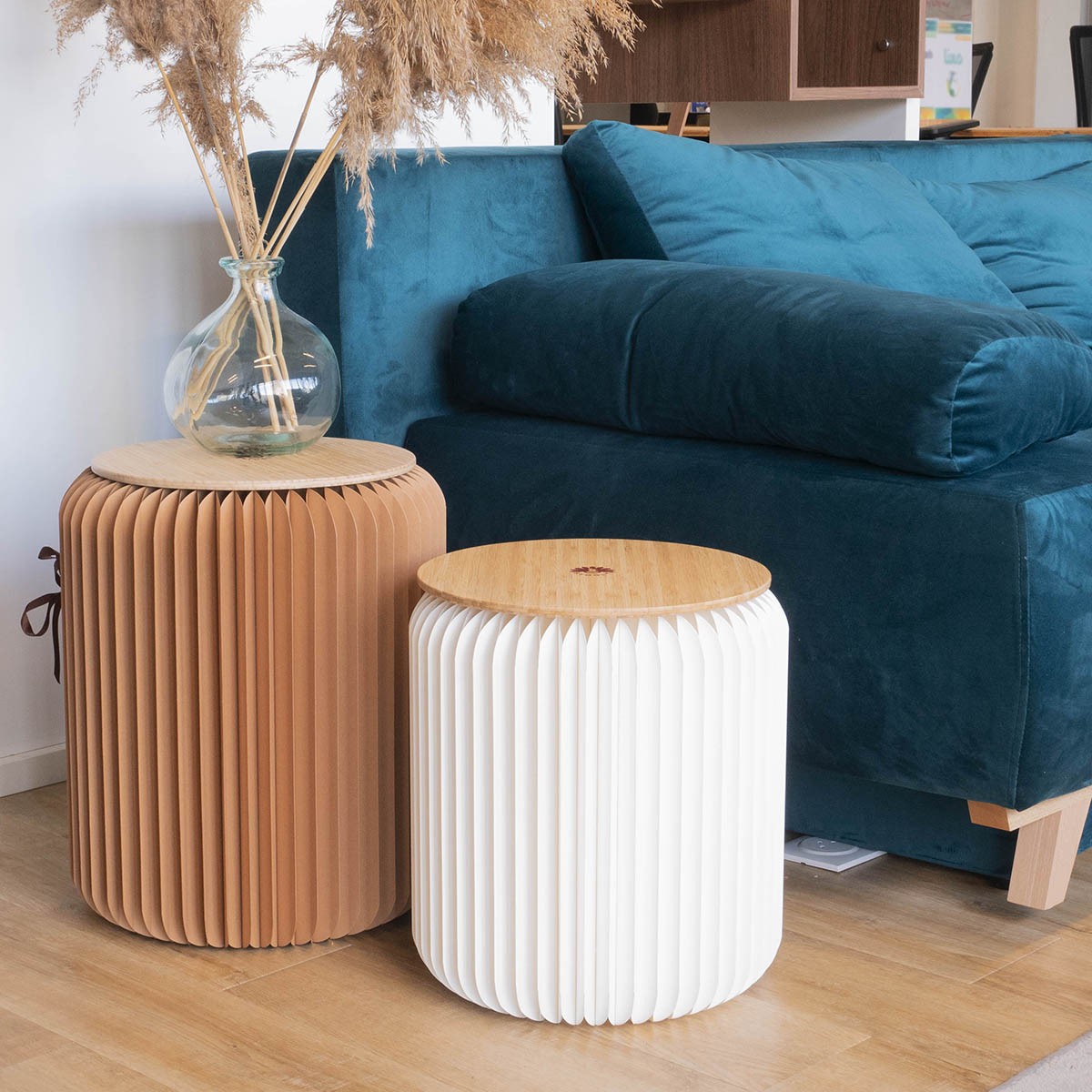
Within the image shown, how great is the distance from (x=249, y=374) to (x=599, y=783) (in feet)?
1.98

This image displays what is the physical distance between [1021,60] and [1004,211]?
7.68 meters

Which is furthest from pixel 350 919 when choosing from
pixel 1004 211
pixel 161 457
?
pixel 1004 211

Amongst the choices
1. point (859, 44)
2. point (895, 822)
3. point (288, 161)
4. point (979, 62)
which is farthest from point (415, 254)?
point (979, 62)

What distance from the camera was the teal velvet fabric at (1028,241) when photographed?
2617 millimetres

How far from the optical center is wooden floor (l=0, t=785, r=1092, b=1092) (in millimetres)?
1328

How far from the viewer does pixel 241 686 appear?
1.51 meters

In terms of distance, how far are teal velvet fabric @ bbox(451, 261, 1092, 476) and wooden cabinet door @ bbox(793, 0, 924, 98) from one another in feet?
5.37

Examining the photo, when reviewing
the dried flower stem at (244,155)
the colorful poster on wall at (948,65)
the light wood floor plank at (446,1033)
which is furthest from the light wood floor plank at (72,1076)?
the colorful poster on wall at (948,65)

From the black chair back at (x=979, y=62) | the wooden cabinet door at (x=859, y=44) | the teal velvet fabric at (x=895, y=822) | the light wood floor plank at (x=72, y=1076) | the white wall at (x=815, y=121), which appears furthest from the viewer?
the black chair back at (x=979, y=62)

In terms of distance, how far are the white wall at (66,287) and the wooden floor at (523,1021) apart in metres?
0.49

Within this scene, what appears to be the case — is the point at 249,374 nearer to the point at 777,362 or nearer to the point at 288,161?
the point at 288,161

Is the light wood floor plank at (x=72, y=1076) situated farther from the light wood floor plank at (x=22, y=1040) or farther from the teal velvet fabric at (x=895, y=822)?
the teal velvet fabric at (x=895, y=822)

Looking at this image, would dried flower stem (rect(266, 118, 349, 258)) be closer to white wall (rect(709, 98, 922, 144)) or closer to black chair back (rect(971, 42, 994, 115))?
white wall (rect(709, 98, 922, 144))

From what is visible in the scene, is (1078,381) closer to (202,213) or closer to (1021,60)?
(202,213)
